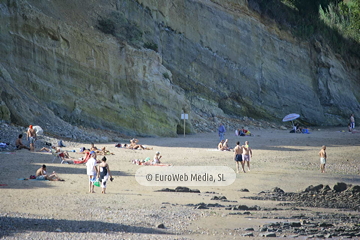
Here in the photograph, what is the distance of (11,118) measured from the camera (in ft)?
81.9

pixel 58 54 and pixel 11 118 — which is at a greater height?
pixel 58 54

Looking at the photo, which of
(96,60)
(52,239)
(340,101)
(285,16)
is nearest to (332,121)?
(340,101)

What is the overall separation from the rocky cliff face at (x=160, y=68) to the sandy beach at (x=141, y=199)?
21.7 ft

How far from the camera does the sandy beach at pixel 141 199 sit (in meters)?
9.31

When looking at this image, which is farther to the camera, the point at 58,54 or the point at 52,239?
the point at 58,54

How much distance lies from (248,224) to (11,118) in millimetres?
18082

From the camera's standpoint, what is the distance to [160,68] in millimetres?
33375

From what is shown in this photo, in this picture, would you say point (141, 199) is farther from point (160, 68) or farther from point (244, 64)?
point (244, 64)

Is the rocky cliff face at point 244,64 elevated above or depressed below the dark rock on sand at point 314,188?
above

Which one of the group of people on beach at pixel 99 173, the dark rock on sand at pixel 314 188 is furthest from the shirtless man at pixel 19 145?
the dark rock on sand at pixel 314 188

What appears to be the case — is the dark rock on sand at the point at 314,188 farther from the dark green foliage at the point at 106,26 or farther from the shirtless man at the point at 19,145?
the dark green foliage at the point at 106,26

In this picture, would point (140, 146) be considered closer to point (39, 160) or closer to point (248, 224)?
point (39, 160)

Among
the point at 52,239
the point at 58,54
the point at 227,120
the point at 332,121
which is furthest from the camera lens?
the point at 332,121

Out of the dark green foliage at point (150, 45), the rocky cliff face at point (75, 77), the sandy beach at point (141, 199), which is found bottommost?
the sandy beach at point (141, 199)
